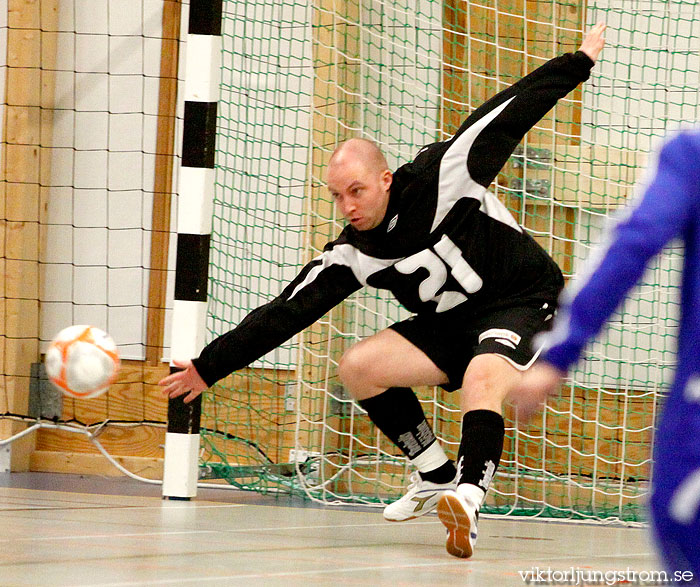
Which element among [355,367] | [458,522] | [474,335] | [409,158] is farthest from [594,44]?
[409,158]

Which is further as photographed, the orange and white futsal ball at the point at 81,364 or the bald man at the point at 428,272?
the bald man at the point at 428,272

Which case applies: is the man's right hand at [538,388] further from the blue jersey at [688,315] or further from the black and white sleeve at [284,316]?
the black and white sleeve at [284,316]

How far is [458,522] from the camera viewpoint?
326 cm

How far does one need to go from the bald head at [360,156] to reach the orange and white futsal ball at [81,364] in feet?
2.99

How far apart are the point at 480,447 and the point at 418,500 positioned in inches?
22.3

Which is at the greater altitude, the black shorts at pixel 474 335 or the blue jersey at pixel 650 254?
the blue jersey at pixel 650 254

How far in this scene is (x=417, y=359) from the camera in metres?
3.88

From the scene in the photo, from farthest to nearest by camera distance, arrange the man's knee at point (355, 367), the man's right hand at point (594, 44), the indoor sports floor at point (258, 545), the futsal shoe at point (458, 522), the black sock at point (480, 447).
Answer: the man's knee at point (355, 367) → the man's right hand at point (594, 44) → the black sock at point (480, 447) → the futsal shoe at point (458, 522) → the indoor sports floor at point (258, 545)

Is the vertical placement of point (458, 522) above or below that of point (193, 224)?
below

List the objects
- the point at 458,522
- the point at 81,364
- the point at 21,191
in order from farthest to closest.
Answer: the point at 21,191
the point at 81,364
the point at 458,522

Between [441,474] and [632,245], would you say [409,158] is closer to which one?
[441,474]

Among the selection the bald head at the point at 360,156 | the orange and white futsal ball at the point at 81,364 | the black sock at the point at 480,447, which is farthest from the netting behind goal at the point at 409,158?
the orange and white futsal ball at the point at 81,364

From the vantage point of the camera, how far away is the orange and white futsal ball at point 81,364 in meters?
3.64

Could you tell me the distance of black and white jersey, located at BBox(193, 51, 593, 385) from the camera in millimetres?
3809
